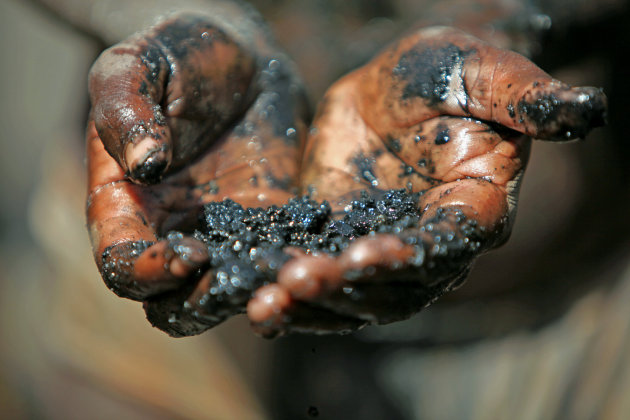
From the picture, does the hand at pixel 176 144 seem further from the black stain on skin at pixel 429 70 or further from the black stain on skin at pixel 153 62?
the black stain on skin at pixel 429 70

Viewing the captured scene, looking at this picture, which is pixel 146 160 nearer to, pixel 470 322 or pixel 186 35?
pixel 186 35

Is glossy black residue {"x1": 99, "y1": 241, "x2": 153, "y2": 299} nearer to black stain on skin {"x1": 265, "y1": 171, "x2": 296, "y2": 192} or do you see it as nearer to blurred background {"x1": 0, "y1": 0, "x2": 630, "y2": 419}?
black stain on skin {"x1": 265, "y1": 171, "x2": 296, "y2": 192}

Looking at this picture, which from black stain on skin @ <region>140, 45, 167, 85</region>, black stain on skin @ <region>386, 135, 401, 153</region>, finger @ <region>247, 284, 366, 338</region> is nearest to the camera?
finger @ <region>247, 284, 366, 338</region>

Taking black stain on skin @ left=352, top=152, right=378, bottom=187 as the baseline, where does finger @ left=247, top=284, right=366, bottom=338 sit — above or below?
above

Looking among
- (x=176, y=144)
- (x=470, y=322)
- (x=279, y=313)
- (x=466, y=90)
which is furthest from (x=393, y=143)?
(x=470, y=322)

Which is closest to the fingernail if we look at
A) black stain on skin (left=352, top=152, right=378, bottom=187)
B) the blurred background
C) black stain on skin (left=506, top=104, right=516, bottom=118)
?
black stain on skin (left=352, top=152, right=378, bottom=187)

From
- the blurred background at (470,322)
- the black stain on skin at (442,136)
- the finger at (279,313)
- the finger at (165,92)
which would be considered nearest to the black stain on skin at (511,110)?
the black stain on skin at (442,136)
